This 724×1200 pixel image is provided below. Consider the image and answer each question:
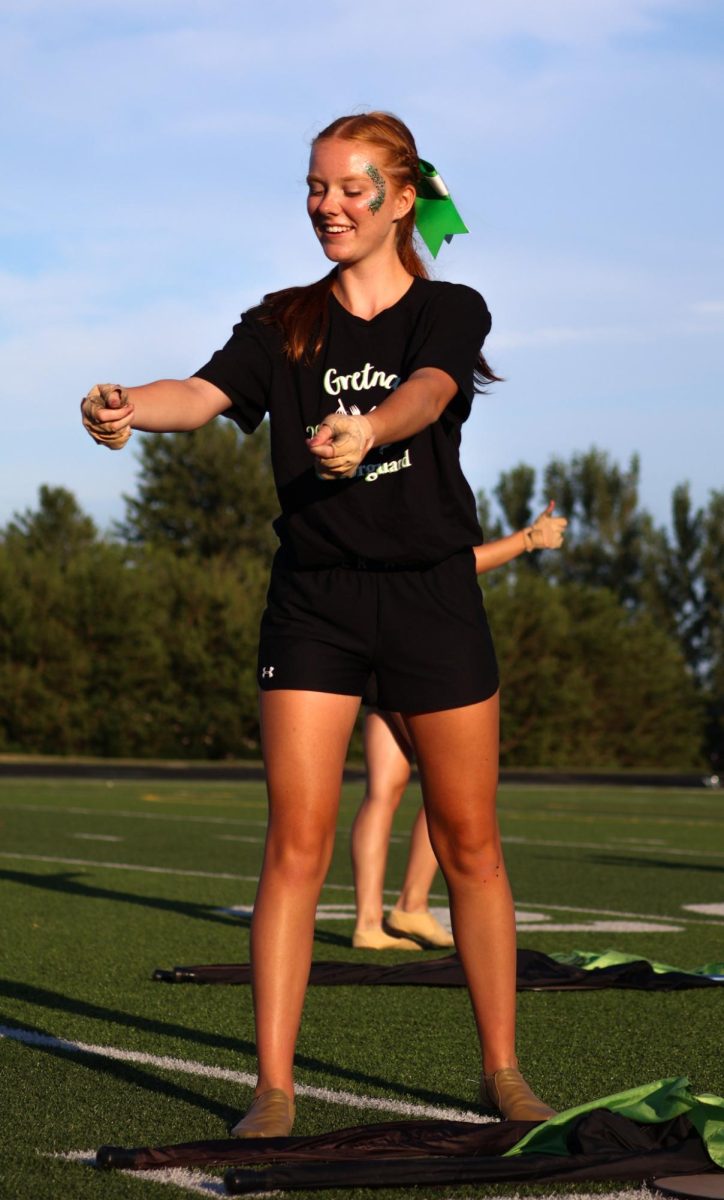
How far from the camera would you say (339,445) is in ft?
11.4

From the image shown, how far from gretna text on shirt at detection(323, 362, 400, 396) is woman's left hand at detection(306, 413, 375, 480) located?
0.58 meters

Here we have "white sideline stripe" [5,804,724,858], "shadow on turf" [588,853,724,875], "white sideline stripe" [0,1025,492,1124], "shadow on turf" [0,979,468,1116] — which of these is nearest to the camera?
"white sideline stripe" [0,1025,492,1124]

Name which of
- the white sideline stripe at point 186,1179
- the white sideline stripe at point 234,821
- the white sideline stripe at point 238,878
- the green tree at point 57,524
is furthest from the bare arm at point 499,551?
the green tree at point 57,524

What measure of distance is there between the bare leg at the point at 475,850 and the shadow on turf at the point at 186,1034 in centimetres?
38

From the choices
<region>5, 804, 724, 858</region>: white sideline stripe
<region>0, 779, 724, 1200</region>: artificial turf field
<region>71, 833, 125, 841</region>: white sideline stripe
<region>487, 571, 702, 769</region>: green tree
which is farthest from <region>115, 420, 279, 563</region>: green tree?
<region>0, 779, 724, 1200</region>: artificial turf field

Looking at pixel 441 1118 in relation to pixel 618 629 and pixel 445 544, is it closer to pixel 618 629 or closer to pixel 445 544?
pixel 445 544

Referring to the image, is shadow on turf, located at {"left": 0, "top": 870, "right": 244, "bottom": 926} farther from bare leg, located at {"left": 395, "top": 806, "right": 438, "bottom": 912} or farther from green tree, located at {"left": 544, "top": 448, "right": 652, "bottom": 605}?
green tree, located at {"left": 544, "top": 448, "right": 652, "bottom": 605}

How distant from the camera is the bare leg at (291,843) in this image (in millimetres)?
4051

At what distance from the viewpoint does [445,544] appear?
411cm

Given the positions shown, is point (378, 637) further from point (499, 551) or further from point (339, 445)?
point (499, 551)

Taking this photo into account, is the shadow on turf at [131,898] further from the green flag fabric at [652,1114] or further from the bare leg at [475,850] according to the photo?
the green flag fabric at [652,1114]

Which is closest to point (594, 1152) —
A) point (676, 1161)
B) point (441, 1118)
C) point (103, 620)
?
point (676, 1161)

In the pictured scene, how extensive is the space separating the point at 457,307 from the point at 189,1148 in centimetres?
194

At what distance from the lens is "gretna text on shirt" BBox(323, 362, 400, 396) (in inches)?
163
